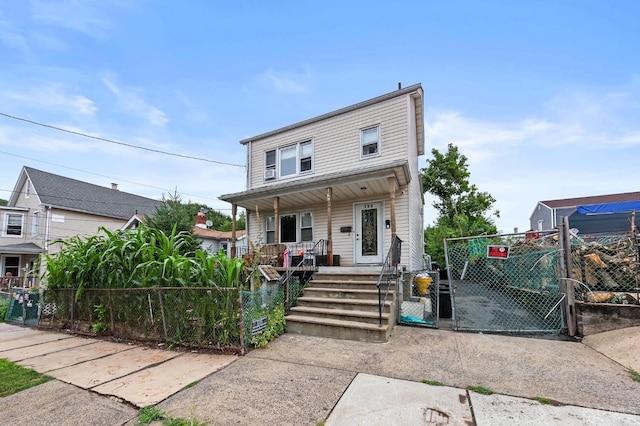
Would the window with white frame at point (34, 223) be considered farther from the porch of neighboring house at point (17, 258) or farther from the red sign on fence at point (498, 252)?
the red sign on fence at point (498, 252)

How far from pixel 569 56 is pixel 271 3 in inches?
359

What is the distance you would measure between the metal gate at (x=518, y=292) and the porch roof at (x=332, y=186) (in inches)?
99.8

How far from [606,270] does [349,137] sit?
7.58 metres

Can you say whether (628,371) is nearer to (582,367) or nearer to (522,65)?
(582,367)

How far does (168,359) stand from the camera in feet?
13.9

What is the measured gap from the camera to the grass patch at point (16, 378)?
3.33m

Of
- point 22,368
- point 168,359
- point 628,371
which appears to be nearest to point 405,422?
point 628,371

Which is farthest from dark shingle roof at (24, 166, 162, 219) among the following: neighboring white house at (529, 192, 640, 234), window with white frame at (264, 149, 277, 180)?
neighboring white house at (529, 192, 640, 234)

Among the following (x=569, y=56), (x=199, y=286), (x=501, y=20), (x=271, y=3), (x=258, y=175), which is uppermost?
(x=271, y=3)

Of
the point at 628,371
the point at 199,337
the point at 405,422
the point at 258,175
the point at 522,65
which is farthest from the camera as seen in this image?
the point at 258,175

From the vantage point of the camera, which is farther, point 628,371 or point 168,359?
point 168,359

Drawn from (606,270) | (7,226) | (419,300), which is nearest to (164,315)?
(419,300)

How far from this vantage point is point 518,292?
7.70m

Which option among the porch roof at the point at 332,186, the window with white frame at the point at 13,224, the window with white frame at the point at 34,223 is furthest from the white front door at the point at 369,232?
the window with white frame at the point at 13,224
